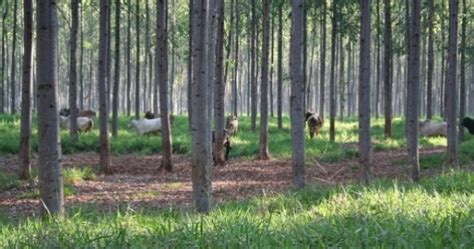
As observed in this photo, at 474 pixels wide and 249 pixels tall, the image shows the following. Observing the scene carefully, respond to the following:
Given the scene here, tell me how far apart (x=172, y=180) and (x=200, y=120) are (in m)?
5.80

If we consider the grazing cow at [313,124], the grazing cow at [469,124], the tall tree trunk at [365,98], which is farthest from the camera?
the grazing cow at [313,124]

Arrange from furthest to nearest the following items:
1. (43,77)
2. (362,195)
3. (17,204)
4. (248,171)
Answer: (248,171) → (17,204) → (362,195) → (43,77)

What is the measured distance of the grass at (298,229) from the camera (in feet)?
16.3

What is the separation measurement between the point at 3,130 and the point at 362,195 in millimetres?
17554

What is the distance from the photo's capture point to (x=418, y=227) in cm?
535

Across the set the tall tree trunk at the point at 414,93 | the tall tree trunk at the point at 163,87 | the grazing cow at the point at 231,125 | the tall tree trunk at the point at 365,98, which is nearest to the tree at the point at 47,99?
the tall tree trunk at the point at 365,98

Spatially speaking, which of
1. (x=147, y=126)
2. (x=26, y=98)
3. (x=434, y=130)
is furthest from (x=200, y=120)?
(x=434, y=130)

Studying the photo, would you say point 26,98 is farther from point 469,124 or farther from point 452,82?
point 469,124

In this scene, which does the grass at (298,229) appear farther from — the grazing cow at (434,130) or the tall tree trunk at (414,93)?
the grazing cow at (434,130)

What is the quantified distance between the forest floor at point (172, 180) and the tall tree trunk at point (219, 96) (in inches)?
20.5

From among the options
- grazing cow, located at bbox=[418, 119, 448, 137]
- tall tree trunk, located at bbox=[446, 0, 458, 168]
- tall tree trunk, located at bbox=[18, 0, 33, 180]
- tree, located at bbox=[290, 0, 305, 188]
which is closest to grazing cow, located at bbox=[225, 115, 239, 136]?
grazing cow, located at bbox=[418, 119, 448, 137]

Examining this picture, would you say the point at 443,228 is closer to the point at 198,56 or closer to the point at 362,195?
the point at 362,195

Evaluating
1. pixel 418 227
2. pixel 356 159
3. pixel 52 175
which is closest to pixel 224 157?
pixel 356 159

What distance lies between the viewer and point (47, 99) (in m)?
6.43
